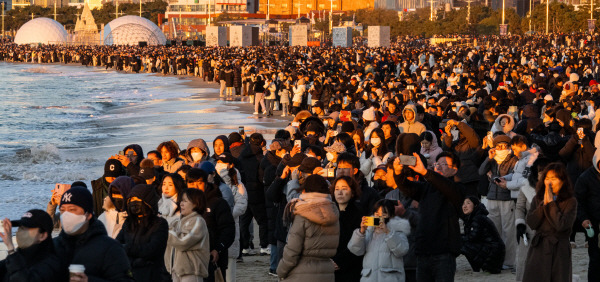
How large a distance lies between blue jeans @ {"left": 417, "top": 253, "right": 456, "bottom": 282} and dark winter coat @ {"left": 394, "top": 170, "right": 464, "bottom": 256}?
0.05 metres

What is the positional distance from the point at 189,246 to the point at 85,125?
28.3 m

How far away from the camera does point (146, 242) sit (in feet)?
22.5

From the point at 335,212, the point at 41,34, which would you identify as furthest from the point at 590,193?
the point at 41,34

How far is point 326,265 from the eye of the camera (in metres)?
7.20

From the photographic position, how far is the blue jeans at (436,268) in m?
7.81

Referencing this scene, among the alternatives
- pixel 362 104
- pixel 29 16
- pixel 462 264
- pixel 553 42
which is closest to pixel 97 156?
pixel 362 104

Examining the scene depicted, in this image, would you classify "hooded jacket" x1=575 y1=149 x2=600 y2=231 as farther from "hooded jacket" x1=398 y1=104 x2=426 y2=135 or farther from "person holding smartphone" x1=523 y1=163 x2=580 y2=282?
"hooded jacket" x1=398 y1=104 x2=426 y2=135

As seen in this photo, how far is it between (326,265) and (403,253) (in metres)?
0.58

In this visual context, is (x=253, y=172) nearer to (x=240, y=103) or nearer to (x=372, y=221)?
(x=372, y=221)

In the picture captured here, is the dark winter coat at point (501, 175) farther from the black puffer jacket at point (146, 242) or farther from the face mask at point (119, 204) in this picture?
the black puffer jacket at point (146, 242)

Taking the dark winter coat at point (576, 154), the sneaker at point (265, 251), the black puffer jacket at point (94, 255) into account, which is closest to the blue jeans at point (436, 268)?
the black puffer jacket at point (94, 255)

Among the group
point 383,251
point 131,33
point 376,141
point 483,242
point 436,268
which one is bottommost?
point 483,242

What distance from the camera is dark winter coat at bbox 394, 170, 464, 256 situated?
7.76 m

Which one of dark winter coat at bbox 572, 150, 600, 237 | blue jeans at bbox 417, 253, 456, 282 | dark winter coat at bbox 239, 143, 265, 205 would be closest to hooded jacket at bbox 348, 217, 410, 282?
blue jeans at bbox 417, 253, 456, 282
